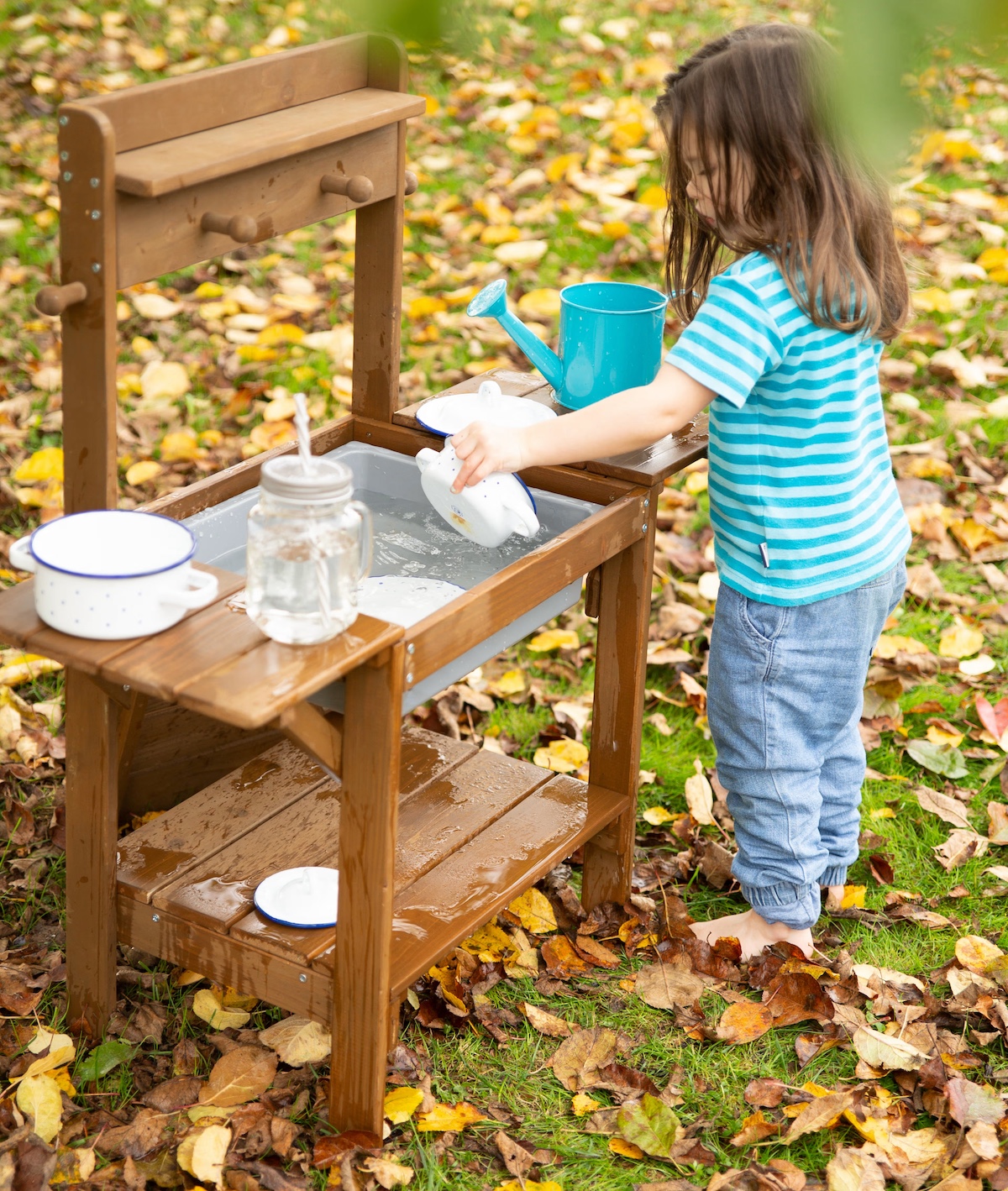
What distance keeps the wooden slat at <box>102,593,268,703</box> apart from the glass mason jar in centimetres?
2

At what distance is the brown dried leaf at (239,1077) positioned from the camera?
5.65 feet

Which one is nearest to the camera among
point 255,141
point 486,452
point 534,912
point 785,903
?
point 255,141

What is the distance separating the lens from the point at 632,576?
6.29 feet

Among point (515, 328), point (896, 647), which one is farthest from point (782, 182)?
point (896, 647)

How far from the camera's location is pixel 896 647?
2715mm

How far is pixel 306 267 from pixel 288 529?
299 cm

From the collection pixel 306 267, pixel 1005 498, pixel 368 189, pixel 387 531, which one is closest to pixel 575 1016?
pixel 387 531

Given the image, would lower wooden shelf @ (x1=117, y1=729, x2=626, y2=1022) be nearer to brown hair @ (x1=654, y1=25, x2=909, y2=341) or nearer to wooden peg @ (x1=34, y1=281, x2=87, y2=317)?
wooden peg @ (x1=34, y1=281, x2=87, y2=317)

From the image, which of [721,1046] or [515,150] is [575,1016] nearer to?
[721,1046]

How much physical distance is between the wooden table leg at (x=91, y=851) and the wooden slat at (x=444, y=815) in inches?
7.1

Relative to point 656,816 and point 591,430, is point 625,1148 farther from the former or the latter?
point 591,430

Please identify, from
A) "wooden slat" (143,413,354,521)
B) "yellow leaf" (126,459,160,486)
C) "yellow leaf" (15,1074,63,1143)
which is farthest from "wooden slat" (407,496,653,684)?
"yellow leaf" (126,459,160,486)

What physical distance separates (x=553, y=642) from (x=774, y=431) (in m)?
1.06

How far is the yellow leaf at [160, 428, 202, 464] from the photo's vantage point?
3.16 metres
